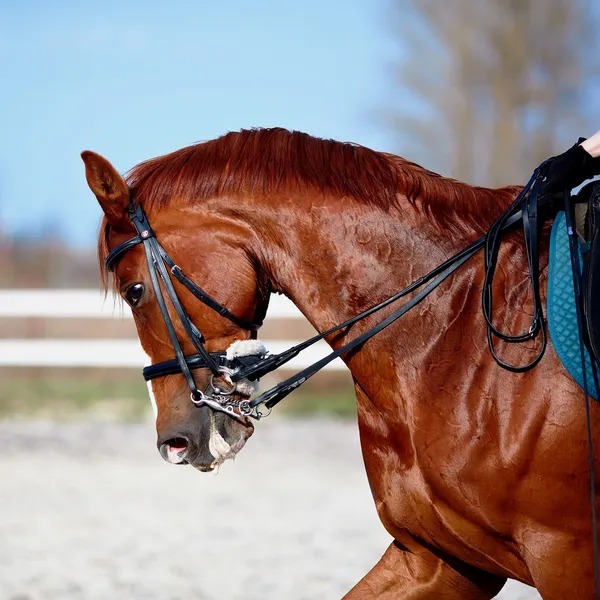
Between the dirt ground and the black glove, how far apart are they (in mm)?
2336

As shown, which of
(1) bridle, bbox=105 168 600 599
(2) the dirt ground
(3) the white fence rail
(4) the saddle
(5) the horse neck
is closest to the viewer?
(4) the saddle

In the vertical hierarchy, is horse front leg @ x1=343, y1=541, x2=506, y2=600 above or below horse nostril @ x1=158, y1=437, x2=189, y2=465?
below

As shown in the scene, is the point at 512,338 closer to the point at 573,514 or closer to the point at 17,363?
the point at 573,514

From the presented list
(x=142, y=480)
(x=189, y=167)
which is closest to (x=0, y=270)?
(x=142, y=480)

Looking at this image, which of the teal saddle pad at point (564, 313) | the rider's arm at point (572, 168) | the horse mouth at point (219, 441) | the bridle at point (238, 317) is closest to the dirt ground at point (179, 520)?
the horse mouth at point (219, 441)

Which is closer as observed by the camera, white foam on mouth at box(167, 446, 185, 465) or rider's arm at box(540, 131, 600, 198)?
rider's arm at box(540, 131, 600, 198)

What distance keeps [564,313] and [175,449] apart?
1.17 m

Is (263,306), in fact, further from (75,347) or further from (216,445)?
(75,347)

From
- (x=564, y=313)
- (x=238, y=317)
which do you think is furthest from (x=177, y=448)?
(x=564, y=313)

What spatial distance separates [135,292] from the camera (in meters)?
2.55

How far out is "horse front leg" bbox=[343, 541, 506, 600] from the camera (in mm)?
2586

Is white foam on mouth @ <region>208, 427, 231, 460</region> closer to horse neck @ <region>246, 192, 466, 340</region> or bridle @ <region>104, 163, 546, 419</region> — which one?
bridle @ <region>104, 163, 546, 419</region>

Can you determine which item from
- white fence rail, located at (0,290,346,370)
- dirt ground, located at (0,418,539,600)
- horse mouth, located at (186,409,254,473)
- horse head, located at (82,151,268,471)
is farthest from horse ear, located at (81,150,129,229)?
white fence rail, located at (0,290,346,370)

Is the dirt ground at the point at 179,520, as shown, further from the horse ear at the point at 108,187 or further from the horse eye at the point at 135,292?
the horse ear at the point at 108,187
